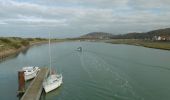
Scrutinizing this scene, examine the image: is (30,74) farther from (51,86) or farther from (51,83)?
(51,86)

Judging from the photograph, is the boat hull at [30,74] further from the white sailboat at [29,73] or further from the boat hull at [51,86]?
the boat hull at [51,86]

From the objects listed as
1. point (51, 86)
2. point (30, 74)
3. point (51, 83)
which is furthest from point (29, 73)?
point (51, 86)

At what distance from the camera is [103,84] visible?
131 ft

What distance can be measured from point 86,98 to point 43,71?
14.7 m

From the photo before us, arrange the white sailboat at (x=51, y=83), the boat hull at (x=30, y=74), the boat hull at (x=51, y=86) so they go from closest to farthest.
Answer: the boat hull at (x=51, y=86)
the white sailboat at (x=51, y=83)
the boat hull at (x=30, y=74)

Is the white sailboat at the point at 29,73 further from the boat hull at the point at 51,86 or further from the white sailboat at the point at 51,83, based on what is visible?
the boat hull at the point at 51,86

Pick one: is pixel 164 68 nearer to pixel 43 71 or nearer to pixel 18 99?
pixel 43 71

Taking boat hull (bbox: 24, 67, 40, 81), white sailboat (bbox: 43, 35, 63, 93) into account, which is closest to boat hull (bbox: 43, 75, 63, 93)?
white sailboat (bbox: 43, 35, 63, 93)

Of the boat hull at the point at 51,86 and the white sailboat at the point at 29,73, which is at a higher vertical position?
the white sailboat at the point at 29,73

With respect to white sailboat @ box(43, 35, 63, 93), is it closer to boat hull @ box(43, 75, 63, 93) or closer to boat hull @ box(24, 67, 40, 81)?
boat hull @ box(43, 75, 63, 93)

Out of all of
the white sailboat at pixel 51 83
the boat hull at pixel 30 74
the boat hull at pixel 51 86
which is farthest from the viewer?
the boat hull at pixel 30 74

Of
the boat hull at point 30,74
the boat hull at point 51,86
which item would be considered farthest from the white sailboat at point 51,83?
the boat hull at point 30,74

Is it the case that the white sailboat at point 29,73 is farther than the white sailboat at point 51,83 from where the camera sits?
Yes

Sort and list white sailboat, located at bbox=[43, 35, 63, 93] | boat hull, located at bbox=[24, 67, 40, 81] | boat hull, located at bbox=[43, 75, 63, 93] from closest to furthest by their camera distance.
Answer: boat hull, located at bbox=[43, 75, 63, 93] < white sailboat, located at bbox=[43, 35, 63, 93] < boat hull, located at bbox=[24, 67, 40, 81]
